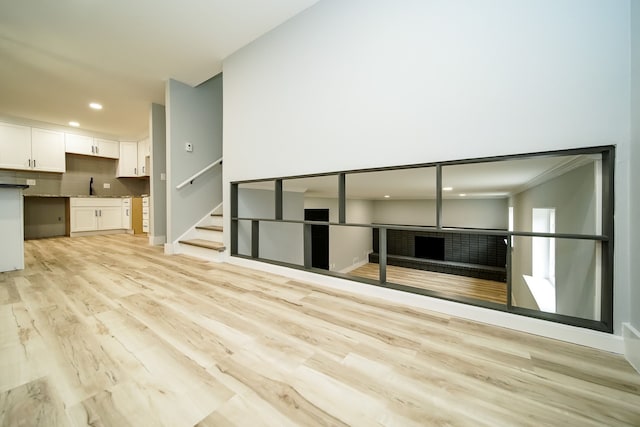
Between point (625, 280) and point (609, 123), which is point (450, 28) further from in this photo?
point (625, 280)

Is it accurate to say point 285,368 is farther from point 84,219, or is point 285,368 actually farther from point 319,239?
point 84,219

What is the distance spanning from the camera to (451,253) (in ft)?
25.1

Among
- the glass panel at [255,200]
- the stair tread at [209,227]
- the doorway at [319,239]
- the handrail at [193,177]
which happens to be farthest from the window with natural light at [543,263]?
the handrail at [193,177]

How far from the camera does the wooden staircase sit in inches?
121

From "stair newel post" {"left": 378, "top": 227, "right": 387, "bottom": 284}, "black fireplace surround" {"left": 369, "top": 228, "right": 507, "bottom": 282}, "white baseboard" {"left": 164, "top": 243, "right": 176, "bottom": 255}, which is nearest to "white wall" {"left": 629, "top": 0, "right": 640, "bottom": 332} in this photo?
"stair newel post" {"left": 378, "top": 227, "right": 387, "bottom": 284}

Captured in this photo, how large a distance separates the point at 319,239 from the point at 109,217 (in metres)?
5.09

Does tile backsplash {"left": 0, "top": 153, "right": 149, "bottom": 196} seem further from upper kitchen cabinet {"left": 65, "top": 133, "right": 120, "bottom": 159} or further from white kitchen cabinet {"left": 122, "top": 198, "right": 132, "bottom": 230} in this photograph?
white kitchen cabinet {"left": 122, "top": 198, "right": 132, "bottom": 230}

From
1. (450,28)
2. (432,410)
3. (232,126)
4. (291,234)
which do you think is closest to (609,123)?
(450,28)

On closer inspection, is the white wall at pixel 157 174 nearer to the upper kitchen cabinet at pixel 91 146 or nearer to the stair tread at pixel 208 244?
the stair tread at pixel 208 244

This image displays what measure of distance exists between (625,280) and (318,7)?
276 cm

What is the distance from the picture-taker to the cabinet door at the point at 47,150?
202 inches

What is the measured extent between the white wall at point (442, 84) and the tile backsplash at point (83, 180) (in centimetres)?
626

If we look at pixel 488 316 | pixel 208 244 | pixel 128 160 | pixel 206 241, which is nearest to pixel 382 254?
pixel 488 316

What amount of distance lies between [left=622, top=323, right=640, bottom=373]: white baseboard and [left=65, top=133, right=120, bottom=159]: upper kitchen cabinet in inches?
338
